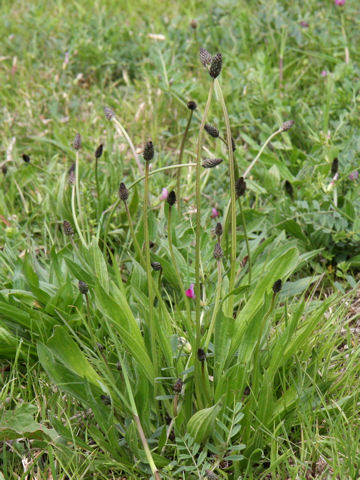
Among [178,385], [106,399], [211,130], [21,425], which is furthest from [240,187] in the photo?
[21,425]

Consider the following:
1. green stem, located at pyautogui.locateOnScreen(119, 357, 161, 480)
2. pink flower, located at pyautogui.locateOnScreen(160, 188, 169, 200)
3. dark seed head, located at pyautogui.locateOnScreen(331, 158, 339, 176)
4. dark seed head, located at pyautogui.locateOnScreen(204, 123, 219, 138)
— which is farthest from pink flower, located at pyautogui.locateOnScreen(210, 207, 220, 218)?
green stem, located at pyautogui.locateOnScreen(119, 357, 161, 480)

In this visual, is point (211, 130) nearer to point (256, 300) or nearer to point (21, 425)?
point (256, 300)

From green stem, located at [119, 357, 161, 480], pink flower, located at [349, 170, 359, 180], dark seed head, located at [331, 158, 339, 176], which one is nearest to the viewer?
green stem, located at [119, 357, 161, 480]

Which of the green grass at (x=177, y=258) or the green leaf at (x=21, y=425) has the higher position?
the green grass at (x=177, y=258)

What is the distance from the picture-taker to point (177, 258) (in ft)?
7.74

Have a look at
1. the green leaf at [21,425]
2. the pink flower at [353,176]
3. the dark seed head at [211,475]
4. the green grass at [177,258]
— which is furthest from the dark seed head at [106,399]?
the pink flower at [353,176]

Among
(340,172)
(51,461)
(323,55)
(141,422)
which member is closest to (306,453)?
(141,422)

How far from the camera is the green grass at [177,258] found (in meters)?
1.76

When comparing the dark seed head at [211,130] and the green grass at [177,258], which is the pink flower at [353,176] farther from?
the dark seed head at [211,130]

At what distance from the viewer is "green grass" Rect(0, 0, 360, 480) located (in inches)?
69.4

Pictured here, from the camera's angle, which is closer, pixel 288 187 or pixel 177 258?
pixel 177 258

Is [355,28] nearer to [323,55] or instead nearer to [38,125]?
[323,55]

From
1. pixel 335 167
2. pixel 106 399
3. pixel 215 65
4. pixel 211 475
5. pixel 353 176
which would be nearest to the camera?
pixel 215 65

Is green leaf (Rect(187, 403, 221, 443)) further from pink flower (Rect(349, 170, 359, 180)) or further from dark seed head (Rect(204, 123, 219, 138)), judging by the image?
pink flower (Rect(349, 170, 359, 180))
